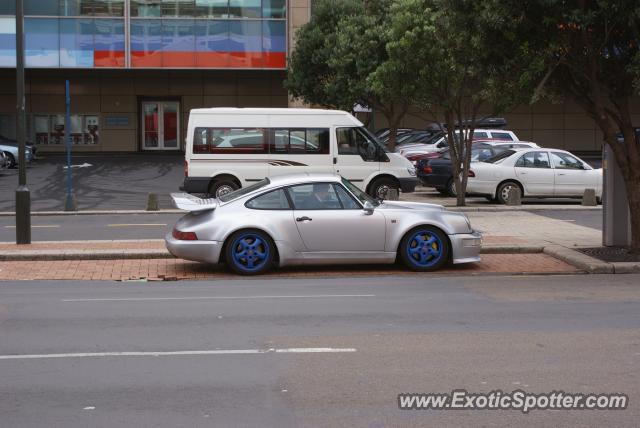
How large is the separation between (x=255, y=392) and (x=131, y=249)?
29.8 ft

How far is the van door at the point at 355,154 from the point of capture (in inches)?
930

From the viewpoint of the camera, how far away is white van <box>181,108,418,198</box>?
2330cm

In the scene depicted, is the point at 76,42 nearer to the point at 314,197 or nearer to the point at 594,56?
the point at 314,197

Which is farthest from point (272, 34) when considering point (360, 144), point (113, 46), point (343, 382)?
point (343, 382)

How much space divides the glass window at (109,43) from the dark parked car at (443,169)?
21183 mm

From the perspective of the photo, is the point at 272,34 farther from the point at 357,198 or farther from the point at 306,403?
the point at 306,403

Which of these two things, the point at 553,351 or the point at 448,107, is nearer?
the point at 553,351

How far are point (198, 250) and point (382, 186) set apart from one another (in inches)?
450

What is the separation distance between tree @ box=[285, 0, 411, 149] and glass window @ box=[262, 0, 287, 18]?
15.5 feet

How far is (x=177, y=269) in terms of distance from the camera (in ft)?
45.4

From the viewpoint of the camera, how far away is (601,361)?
7.54 metres

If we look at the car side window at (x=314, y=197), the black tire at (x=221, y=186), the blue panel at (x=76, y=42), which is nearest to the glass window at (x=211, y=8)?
the blue panel at (x=76, y=42)

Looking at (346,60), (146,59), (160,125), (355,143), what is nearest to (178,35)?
(146,59)

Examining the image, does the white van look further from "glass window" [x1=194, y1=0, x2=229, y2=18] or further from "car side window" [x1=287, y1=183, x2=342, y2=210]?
"glass window" [x1=194, y1=0, x2=229, y2=18]
